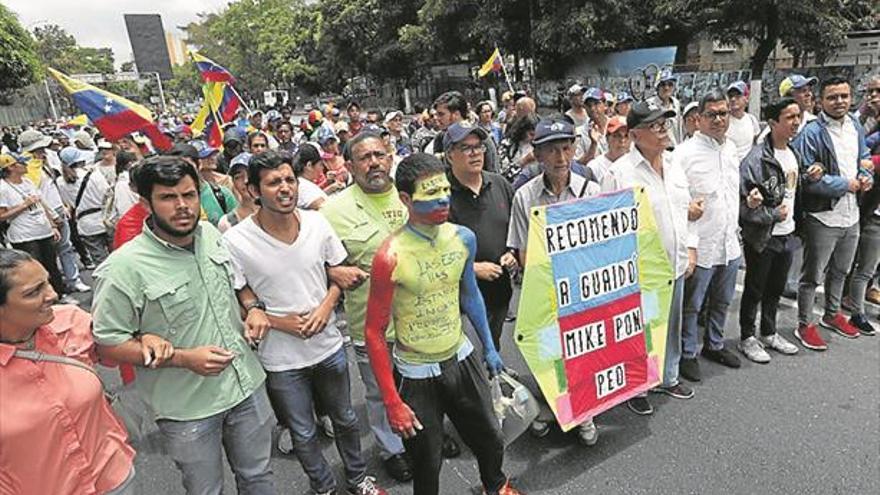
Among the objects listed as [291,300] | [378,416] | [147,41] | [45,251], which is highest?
[147,41]

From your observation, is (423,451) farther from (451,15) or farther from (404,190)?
(451,15)

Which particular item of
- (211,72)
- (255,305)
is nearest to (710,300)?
(255,305)

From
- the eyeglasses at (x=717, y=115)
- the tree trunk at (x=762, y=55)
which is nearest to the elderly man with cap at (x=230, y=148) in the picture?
the eyeglasses at (x=717, y=115)

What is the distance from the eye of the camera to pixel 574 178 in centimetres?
321

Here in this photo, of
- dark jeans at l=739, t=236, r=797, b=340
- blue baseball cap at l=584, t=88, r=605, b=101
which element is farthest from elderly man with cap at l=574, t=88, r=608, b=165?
dark jeans at l=739, t=236, r=797, b=340

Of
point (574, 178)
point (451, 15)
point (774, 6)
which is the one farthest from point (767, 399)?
point (451, 15)

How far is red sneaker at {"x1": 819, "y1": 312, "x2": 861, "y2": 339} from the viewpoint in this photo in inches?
170

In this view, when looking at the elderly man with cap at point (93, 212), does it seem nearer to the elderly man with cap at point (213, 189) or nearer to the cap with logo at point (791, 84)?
the elderly man with cap at point (213, 189)

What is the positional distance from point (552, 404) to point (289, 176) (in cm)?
182

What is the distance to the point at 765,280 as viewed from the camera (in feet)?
13.4

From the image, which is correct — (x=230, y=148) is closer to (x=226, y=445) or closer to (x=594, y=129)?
(x=594, y=129)

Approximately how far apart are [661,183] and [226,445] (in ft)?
9.17

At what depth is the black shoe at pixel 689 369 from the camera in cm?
387

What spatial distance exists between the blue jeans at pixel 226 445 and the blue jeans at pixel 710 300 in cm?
295
